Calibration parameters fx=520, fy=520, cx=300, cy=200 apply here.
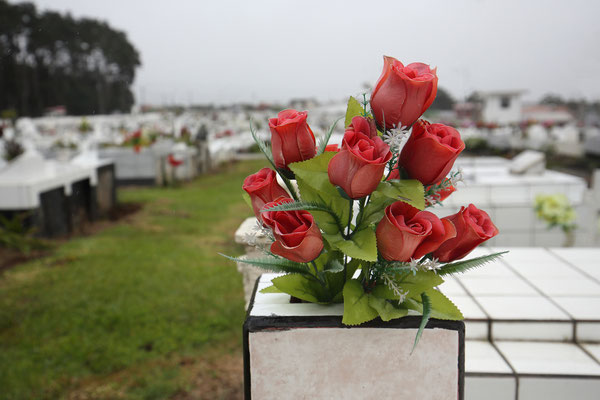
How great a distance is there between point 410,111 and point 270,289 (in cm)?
48

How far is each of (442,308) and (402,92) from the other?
15.2 inches

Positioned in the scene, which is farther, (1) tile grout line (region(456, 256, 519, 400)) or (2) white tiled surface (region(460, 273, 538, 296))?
(2) white tiled surface (region(460, 273, 538, 296))

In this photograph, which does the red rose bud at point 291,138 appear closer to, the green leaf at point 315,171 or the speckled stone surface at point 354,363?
the green leaf at point 315,171

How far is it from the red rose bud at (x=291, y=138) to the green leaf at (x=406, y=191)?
0.48ft

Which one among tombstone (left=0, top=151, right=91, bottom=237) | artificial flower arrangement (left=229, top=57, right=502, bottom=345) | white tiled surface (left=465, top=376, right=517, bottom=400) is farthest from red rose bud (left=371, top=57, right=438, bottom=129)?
tombstone (left=0, top=151, right=91, bottom=237)

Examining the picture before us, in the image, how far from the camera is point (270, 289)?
1079mm

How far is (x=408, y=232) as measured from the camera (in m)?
0.79

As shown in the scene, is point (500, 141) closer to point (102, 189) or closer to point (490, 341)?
point (102, 189)

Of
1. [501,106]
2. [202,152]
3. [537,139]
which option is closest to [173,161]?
[202,152]

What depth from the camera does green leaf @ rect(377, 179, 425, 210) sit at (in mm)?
805

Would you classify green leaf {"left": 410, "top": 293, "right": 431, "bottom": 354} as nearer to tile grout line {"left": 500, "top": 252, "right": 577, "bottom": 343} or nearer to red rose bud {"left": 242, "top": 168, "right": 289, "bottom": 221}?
red rose bud {"left": 242, "top": 168, "right": 289, "bottom": 221}

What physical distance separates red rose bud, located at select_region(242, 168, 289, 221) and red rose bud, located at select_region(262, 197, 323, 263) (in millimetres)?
60

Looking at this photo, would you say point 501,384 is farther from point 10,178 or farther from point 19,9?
point 19,9

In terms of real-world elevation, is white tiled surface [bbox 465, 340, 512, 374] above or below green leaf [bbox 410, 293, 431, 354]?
below
